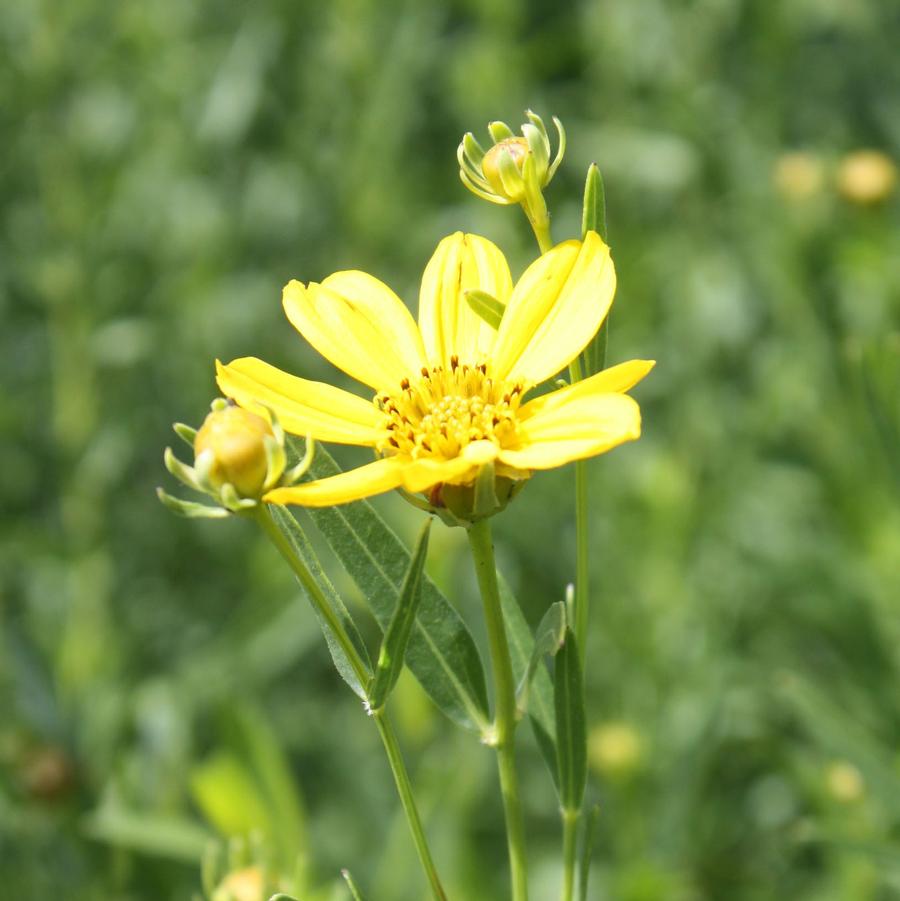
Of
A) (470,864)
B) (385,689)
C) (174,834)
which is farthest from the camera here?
(470,864)

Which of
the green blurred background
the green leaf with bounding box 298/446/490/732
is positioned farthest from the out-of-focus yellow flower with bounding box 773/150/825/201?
the green leaf with bounding box 298/446/490/732

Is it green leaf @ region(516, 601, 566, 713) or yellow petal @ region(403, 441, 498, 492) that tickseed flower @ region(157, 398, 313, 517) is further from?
green leaf @ region(516, 601, 566, 713)

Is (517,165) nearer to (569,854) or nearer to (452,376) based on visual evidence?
(452,376)

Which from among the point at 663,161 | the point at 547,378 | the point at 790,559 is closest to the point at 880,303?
the point at 790,559

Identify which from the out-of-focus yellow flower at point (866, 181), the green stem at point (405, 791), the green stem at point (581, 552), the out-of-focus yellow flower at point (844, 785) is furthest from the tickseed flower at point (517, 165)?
the out-of-focus yellow flower at point (866, 181)

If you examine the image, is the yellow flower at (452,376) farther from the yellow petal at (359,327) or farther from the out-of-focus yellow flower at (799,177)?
the out-of-focus yellow flower at (799,177)

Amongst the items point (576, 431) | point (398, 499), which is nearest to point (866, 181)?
point (398, 499)

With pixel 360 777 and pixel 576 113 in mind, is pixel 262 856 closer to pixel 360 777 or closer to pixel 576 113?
pixel 360 777
